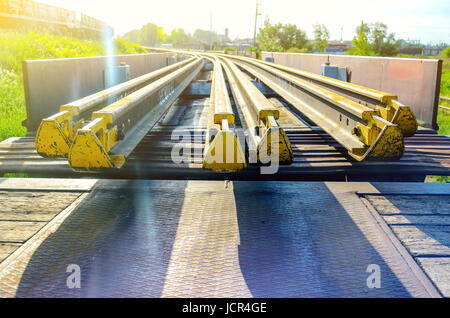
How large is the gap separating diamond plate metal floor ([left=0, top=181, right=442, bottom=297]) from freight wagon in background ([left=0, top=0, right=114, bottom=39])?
21932mm

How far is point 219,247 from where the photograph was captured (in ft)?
8.55

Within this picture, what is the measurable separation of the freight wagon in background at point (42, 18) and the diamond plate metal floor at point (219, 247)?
21.9m

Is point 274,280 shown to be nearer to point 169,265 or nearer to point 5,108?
point 169,265

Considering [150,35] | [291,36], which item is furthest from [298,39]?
[150,35]

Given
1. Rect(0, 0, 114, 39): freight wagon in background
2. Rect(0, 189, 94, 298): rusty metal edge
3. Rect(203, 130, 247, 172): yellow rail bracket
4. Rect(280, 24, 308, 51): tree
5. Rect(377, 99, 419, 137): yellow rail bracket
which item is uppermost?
Rect(280, 24, 308, 51): tree

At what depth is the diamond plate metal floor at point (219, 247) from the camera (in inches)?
85.1

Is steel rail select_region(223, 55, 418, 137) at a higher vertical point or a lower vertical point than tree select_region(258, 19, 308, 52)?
lower

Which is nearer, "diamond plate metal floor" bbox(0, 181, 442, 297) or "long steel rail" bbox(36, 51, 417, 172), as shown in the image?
"diamond plate metal floor" bbox(0, 181, 442, 297)

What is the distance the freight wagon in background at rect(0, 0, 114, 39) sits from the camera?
2108 centimetres

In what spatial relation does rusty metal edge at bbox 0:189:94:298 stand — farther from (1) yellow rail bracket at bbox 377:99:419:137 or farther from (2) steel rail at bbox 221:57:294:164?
(1) yellow rail bracket at bbox 377:99:419:137

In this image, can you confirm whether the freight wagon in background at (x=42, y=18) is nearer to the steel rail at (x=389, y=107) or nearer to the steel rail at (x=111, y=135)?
the steel rail at (x=111, y=135)

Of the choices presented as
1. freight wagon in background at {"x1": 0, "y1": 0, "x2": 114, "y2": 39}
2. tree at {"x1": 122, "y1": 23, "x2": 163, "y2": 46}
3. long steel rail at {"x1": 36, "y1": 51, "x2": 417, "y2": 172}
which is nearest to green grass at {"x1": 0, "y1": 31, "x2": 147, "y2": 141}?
long steel rail at {"x1": 36, "y1": 51, "x2": 417, "y2": 172}

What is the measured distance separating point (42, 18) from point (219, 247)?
26579 millimetres

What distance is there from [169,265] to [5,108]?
6.97 metres
